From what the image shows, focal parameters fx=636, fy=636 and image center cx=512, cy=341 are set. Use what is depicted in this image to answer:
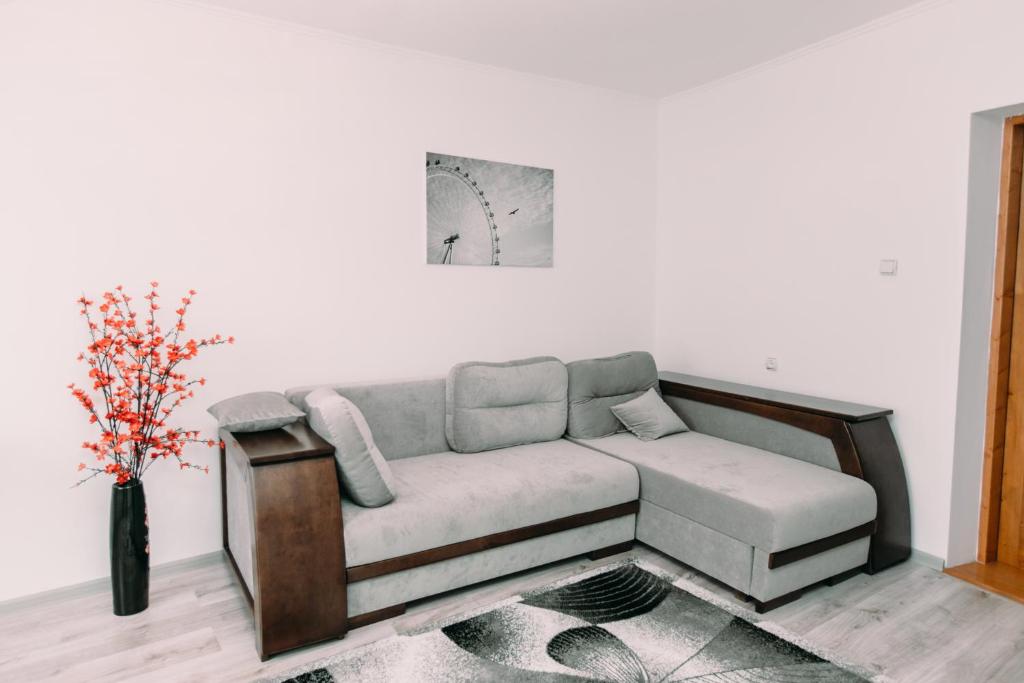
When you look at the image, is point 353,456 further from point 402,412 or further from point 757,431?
point 757,431

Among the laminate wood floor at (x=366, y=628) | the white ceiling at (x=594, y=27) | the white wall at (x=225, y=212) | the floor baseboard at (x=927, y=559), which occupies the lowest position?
the laminate wood floor at (x=366, y=628)

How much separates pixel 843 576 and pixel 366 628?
2155mm

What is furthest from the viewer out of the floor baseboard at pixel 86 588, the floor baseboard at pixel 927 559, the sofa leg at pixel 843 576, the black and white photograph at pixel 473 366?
the floor baseboard at pixel 927 559

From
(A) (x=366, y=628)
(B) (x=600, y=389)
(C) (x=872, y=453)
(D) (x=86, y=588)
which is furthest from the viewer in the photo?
(B) (x=600, y=389)

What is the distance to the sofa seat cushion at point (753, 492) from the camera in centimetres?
265

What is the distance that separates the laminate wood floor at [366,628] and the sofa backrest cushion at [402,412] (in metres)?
0.82

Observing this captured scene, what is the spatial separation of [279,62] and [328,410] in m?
1.81

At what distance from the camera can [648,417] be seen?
3.71m

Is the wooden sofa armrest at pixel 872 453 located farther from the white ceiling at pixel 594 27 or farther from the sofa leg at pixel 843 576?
the white ceiling at pixel 594 27

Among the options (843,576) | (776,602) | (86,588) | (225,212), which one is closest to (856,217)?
(843,576)

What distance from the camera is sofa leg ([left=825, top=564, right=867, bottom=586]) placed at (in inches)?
114

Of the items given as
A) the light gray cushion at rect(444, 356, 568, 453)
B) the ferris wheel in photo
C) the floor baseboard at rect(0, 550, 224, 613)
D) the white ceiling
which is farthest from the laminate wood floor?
the white ceiling

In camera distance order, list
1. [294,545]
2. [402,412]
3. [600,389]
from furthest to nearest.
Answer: [600,389], [402,412], [294,545]

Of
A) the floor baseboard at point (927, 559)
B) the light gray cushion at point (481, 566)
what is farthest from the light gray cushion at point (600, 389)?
the floor baseboard at point (927, 559)
